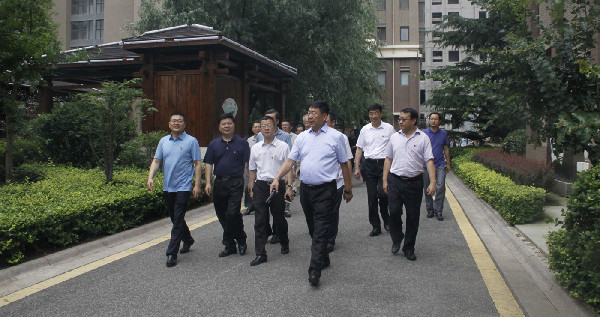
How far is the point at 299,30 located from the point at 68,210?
14608 millimetres

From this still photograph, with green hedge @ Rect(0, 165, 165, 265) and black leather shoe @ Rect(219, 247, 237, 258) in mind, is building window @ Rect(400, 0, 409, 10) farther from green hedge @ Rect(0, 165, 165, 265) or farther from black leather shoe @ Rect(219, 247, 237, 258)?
black leather shoe @ Rect(219, 247, 237, 258)


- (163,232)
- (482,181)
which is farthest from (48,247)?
(482,181)

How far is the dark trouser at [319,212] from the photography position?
491 centimetres

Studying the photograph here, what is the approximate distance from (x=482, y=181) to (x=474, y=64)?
13.0 m

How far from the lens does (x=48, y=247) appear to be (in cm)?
616

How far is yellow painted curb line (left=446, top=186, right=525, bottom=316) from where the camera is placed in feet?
14.0

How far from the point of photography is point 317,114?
5.25m

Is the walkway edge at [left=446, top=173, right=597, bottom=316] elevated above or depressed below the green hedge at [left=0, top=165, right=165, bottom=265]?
below

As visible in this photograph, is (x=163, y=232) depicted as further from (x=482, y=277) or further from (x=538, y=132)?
(x=538, y=132)

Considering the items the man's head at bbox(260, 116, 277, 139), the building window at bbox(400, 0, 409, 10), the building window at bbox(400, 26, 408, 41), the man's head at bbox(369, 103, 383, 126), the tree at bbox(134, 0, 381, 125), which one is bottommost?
the man's head at bbox(260, 116, 277, 139)

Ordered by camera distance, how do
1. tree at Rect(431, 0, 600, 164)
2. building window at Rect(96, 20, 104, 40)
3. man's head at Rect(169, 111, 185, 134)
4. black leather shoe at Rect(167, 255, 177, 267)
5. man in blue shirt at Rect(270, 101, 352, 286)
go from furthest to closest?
1. building window at Rect(96, 20, 104, 40)
2. man's head at Rect(169, 111, 185, 134)
3. black leather shoe at Rect(167, 255, 177, 267)
4. man in blue shirt at Rect(270, 101, 352, 286)
5. tree at Rect(431, 0, 600, 164)

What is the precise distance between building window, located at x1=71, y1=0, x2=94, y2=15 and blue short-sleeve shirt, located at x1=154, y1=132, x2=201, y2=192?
47.5 meters

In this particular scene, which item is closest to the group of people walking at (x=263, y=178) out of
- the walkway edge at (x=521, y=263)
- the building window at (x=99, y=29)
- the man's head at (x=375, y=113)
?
the walkway edge at (x=521, y=263)

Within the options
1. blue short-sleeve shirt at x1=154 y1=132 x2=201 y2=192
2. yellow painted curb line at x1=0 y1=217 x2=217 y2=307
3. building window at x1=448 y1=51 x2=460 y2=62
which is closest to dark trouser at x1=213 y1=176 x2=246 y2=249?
blue short-sleeve shirt at x1=154 y1=132 x2=201 y2=192
